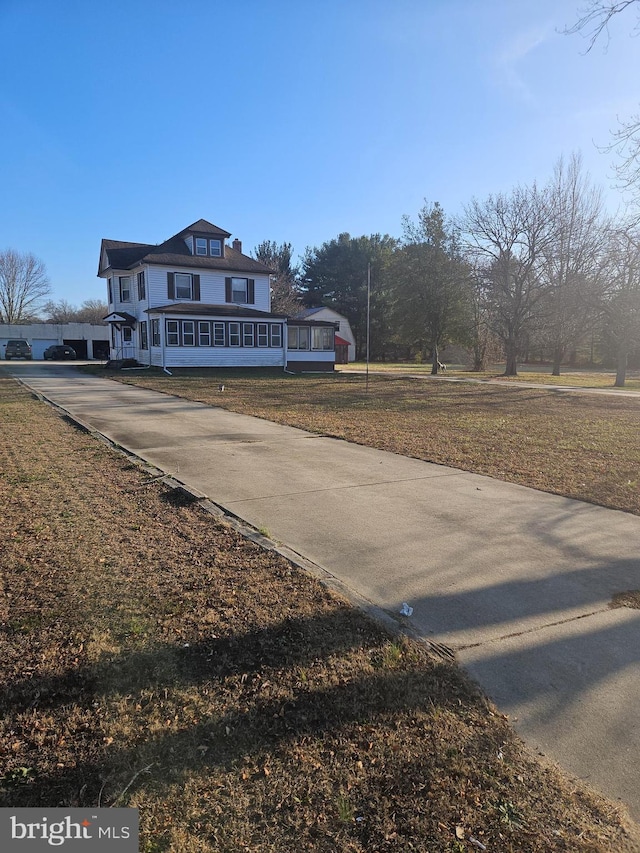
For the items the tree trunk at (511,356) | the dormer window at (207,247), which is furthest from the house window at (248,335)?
the tree trunk at (511,356)

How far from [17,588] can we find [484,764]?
303cm

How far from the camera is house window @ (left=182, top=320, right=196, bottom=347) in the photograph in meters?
30.7

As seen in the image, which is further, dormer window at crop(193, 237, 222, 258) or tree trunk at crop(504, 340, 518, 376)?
tree trunk at crop(504, 340, 518, 376)

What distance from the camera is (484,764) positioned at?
224 cm

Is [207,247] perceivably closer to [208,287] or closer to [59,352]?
[208,287]

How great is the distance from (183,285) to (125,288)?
510 cm

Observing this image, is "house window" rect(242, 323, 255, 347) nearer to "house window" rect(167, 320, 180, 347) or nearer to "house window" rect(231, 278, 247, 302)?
"house window" rect(231, 278, 247, 302)

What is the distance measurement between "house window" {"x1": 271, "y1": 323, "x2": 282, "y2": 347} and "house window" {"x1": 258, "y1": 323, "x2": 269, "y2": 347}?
391 mm

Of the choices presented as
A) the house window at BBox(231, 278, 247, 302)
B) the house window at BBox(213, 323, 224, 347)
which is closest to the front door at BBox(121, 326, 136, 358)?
the house window at BBox(213, 323, 224, 347)

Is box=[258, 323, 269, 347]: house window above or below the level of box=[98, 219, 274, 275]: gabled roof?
below

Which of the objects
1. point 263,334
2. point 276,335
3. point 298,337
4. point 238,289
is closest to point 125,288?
point 238,289

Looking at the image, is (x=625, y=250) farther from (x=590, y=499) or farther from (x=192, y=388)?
(x=590, y=499)

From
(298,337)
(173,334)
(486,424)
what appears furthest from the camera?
(298,337)

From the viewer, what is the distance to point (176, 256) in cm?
3247
